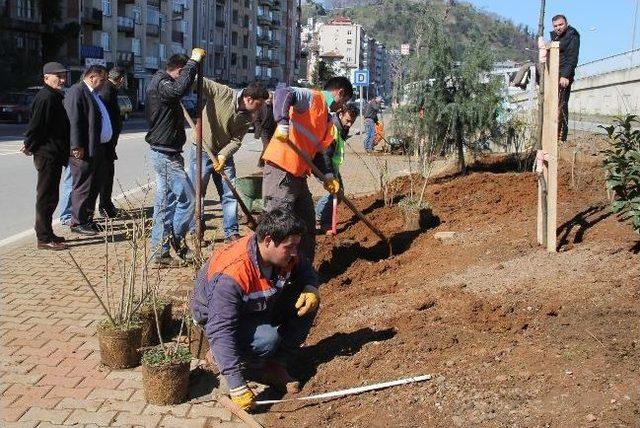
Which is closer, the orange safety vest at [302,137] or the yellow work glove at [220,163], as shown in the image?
the orange safety vest at [302,137]

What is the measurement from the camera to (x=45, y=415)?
3.89 metres

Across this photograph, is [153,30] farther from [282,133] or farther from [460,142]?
[282,133]

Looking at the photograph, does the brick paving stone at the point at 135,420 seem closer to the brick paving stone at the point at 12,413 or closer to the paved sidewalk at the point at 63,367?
the paved sidewalk at the point at 63,367

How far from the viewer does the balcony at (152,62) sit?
6881 cm

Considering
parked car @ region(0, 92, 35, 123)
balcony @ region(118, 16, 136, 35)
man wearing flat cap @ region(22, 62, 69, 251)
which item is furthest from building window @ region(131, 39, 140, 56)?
man wearing flat cap @ region(22, 62, 69, 251)

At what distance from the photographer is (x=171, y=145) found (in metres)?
6.93

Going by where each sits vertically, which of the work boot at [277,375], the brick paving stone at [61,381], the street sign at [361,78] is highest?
the street sign at [361,78]

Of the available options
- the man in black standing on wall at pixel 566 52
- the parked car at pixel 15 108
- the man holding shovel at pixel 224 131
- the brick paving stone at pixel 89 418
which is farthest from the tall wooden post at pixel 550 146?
the parked car at pixel 15 108

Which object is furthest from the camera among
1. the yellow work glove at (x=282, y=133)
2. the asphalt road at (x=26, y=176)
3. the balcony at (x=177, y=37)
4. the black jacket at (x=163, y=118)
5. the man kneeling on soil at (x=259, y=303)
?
the balcony at (x=177, y=37)

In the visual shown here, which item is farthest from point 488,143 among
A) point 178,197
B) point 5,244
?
point 5,244

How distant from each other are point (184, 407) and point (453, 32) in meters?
10.0

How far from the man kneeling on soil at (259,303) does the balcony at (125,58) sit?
62.9m

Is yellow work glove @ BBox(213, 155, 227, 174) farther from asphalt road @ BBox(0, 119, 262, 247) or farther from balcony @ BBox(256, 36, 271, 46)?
balcony @ BBox(256, 36, 271, 46)

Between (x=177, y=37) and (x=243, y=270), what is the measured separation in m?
75.7
